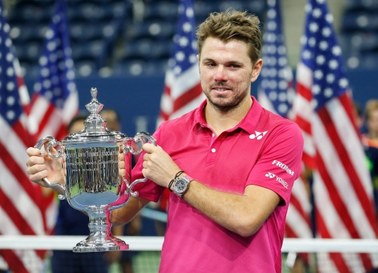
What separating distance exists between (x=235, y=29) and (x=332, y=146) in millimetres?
4593

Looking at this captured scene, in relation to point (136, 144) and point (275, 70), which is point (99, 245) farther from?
point (275, 70)

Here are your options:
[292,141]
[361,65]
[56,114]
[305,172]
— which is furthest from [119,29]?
[292,141]

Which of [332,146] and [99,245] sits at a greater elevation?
[99,245]

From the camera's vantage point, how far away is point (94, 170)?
3.86 m

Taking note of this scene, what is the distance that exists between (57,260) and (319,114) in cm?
257

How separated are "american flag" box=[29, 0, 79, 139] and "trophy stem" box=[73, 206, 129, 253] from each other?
6743 mm

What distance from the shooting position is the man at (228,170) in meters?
3.73

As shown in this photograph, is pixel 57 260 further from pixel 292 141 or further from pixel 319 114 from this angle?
pixel 292 141

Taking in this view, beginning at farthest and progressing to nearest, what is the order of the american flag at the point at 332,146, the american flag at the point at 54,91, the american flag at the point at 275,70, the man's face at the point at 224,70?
the american flag at the point at 54,91
the american flag at the point at 275,70
the american flag at the point at 332,146
the man's face at the point at 224,70

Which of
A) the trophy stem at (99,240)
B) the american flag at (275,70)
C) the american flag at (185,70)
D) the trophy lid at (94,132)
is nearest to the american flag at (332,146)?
the american flag at (185,70)

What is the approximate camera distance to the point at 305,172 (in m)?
9.48

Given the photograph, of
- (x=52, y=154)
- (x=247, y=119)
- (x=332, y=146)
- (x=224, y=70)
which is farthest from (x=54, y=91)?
(x=224, y=70)

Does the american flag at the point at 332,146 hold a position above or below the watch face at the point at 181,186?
below

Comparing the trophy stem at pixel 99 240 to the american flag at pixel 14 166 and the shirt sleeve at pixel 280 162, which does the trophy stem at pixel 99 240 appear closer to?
the shirt sleeve at pixel 280 162
